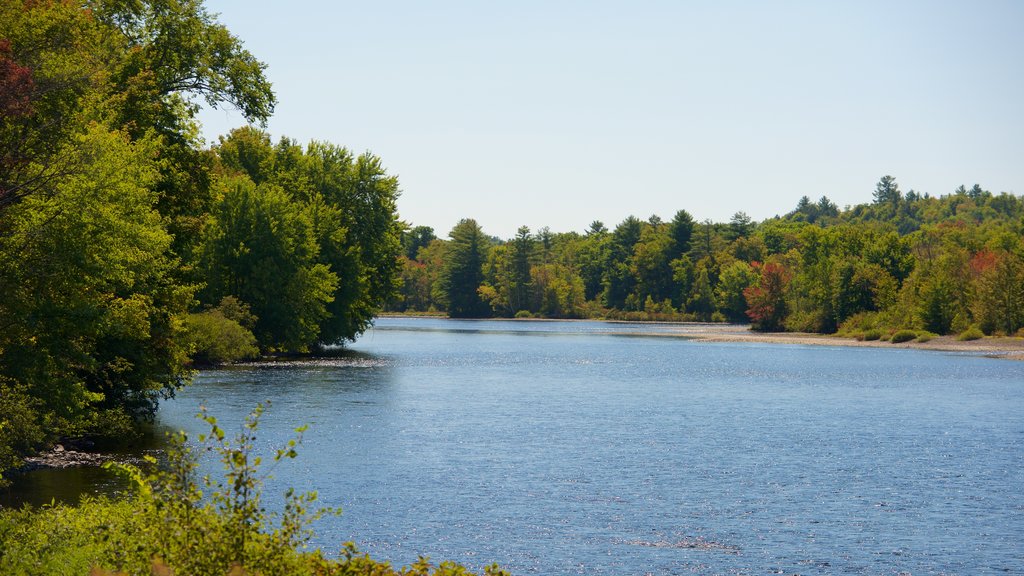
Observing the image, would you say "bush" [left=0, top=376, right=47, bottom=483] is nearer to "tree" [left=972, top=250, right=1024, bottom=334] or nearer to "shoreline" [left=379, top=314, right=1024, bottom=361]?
"shoreline" [left=379, top=314, right=1024, bottom=361]

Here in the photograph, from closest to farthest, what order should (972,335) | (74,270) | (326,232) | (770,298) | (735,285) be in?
1. (74,270)
2. (326,232)
3. (972,335)
4. (770,298)
5. (735,285)

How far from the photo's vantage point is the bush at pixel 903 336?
4956 inches

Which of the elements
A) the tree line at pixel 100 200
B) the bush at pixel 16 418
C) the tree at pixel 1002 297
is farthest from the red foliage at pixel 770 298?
the bush at pixel 16 418

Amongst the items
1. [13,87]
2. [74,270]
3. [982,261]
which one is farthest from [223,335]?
[982,261]

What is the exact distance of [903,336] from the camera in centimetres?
12606

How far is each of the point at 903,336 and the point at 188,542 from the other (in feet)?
411

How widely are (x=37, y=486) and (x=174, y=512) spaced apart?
18.3 meters

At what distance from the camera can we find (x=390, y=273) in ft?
331

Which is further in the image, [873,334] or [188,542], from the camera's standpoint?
[873,334]

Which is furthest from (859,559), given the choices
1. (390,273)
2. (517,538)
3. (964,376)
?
(390,273)

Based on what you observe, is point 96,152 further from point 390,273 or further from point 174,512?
point 390,273

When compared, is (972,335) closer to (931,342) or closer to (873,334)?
(931,342)

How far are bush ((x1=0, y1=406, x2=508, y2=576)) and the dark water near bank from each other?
923 centimetres

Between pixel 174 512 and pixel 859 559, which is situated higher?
pixel 174 512
